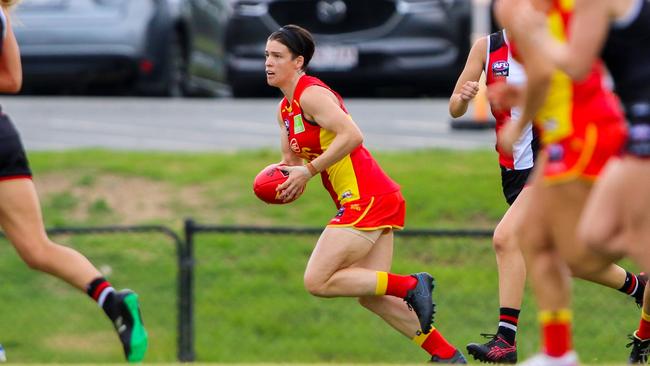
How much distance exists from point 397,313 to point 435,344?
27 centimetres

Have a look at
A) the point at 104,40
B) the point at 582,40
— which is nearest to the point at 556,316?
the point at 582,40

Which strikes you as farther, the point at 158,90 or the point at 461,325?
the point at 158,90

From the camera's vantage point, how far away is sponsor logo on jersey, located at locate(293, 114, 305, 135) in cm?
761

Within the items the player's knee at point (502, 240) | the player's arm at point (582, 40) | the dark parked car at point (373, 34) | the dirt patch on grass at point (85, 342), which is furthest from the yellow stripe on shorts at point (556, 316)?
the dark parked car at point (373, 34)

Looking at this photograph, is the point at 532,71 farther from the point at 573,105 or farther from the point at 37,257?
the point at 37,257

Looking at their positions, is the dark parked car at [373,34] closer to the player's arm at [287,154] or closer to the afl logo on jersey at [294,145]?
the player's arm at [287,154]

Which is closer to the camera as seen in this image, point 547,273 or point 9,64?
point 547,273

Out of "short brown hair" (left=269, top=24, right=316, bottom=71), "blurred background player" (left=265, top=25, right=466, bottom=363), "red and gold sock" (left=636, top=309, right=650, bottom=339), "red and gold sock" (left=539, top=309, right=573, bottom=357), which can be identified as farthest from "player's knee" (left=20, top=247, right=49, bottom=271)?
"red and gold sock" (left=636, top=309, right=650, bottom=339)

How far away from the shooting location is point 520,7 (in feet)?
18.5

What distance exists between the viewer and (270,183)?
7.66m

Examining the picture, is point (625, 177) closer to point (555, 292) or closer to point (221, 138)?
point (555, 292)

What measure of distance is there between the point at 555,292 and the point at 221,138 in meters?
10.4

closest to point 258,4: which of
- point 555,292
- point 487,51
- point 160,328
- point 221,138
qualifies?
point 221,138

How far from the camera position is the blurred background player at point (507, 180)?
749 centimetres
